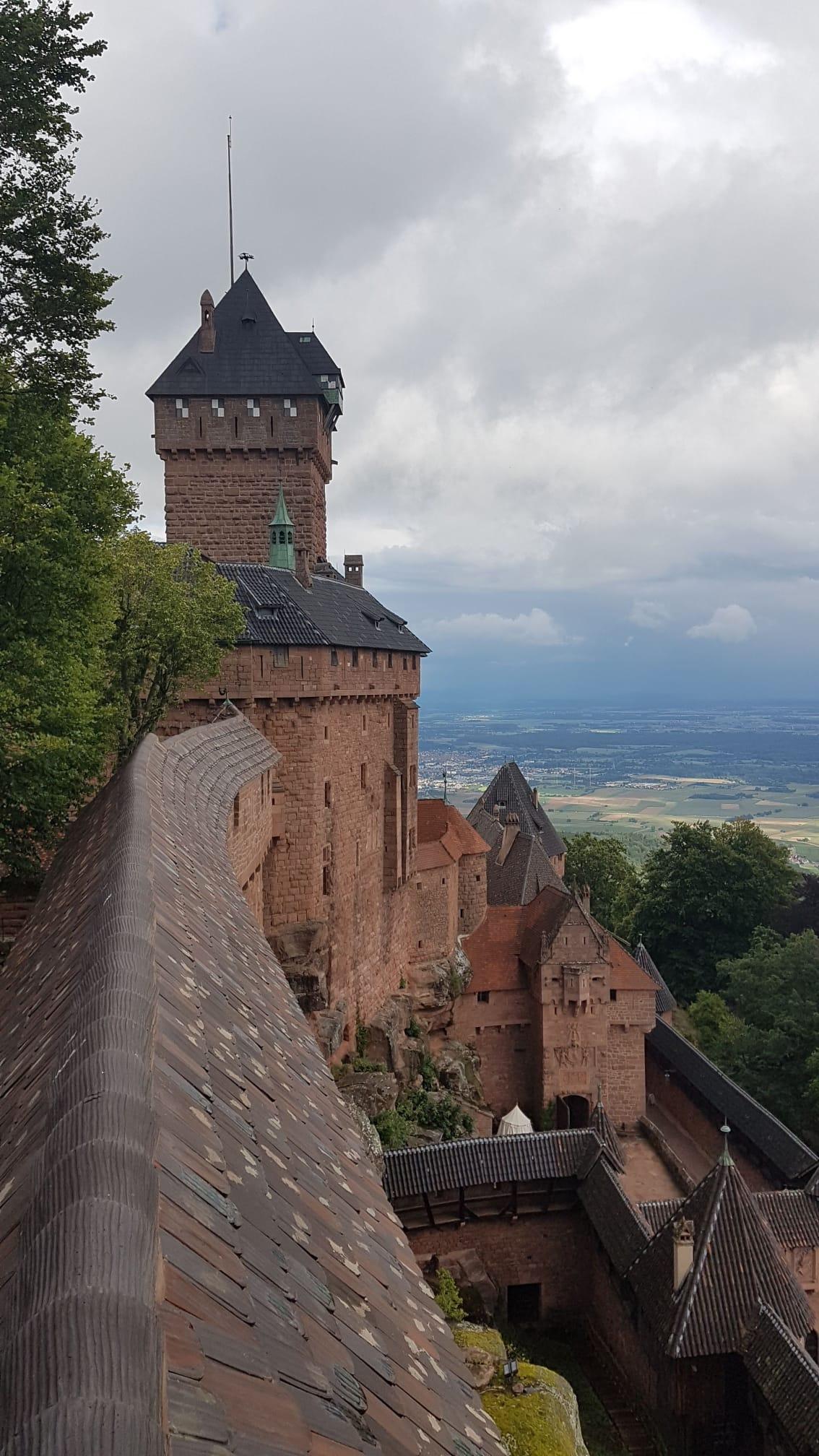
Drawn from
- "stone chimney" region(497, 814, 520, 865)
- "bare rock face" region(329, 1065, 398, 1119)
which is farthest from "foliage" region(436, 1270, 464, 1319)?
"stone chimney" region(497, 814, 520, 865)

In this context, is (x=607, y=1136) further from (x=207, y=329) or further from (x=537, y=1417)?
(x=207, y=329)

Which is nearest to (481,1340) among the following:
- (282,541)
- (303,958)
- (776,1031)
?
(303,958)

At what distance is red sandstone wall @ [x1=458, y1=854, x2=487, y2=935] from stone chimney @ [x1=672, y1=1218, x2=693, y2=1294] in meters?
17.9

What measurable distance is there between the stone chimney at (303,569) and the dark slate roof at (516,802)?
2592cm

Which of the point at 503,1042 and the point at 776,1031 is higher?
the point at 503,1042

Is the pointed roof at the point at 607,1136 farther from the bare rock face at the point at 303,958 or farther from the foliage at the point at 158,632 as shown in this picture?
the foliage at the point at 158,632

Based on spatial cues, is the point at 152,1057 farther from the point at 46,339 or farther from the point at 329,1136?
the point at 46,339

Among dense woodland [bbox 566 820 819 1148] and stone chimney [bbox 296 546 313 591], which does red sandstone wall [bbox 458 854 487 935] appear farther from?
stone chimney [bbox 296 546 313 591]

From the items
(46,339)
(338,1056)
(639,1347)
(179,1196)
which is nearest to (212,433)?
(46,339)

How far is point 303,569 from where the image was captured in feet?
81.5

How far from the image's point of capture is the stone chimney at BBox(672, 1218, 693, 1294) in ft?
58.6

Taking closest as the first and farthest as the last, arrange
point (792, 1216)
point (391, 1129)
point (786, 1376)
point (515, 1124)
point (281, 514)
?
1. point (786, 1376)
2. point (391, 1129)
3. point (792, 1216)
4. point (281, 514)
5. point (515, 1124)

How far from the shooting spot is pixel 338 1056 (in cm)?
2417

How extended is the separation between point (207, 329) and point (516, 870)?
2841 centimetres
